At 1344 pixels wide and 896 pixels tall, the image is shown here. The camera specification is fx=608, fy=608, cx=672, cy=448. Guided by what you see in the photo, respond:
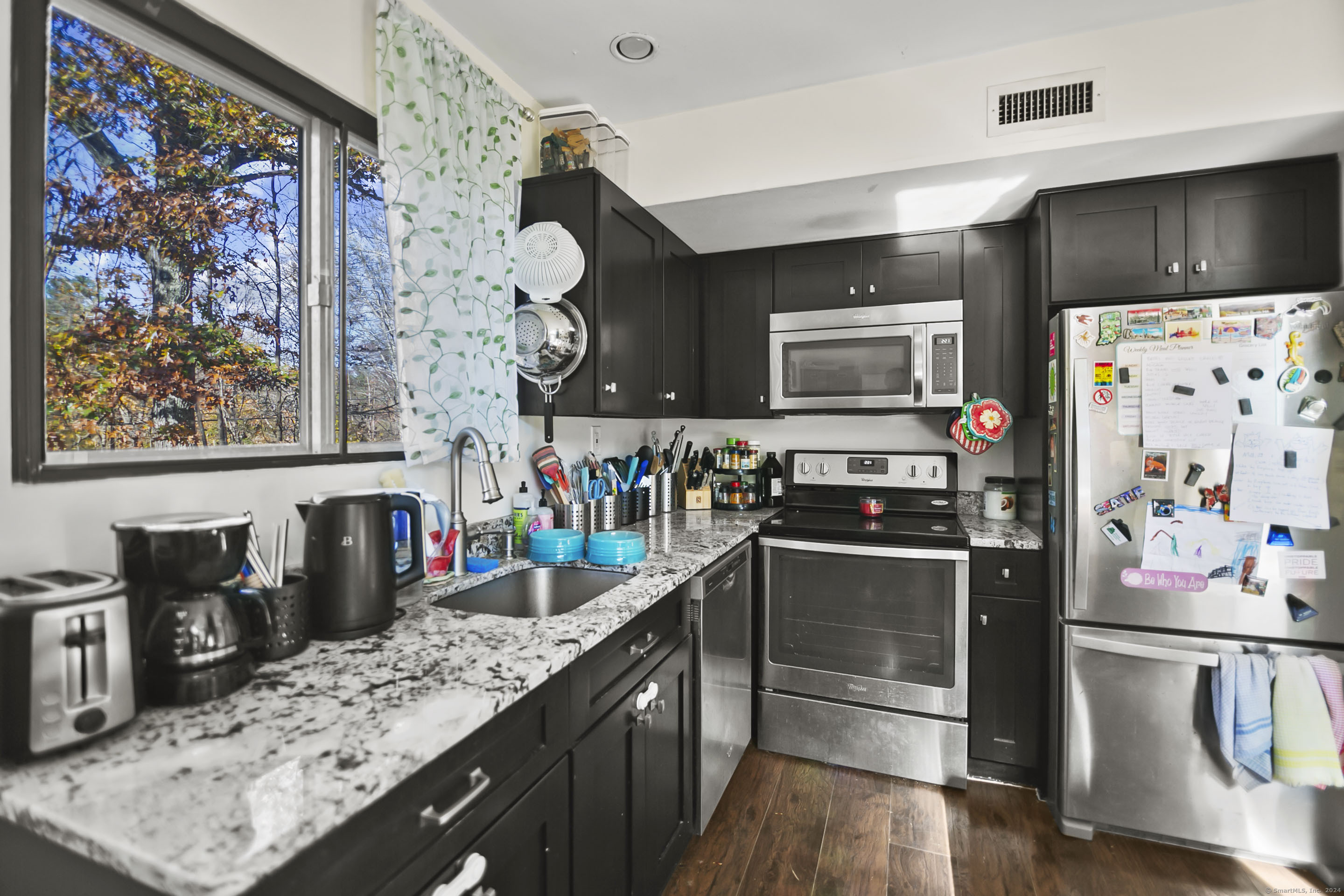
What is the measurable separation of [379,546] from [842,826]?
1.79 metres

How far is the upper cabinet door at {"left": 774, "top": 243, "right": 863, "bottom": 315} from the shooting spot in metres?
2.75

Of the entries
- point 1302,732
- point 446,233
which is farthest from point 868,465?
point 446,233

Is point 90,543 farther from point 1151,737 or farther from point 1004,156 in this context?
point 1151,737

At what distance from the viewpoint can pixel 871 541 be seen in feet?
7.74

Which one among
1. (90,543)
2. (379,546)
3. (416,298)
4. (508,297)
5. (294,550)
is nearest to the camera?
(90,543)

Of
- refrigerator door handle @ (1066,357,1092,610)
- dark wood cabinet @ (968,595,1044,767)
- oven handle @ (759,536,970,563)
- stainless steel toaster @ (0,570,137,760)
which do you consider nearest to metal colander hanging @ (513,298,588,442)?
oven handle @ (759,536,970,563)

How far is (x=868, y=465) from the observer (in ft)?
9.44

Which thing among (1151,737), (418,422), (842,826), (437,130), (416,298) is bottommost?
(842,826)

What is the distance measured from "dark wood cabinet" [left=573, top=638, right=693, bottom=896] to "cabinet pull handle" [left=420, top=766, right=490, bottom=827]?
0.94 feet

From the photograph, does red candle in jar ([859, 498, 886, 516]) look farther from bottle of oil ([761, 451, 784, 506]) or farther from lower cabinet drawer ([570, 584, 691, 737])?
lower cabinet drawer ([570, 584, 691, 737])

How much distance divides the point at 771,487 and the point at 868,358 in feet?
2.61

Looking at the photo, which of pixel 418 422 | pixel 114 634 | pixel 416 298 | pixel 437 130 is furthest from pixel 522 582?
pixel 437 130

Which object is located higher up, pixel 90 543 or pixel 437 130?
pixel 437 130

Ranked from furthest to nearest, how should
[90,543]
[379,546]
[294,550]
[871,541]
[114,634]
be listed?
[871,541]
[294,550]
[379,546]
[90,543]
[114,634]
